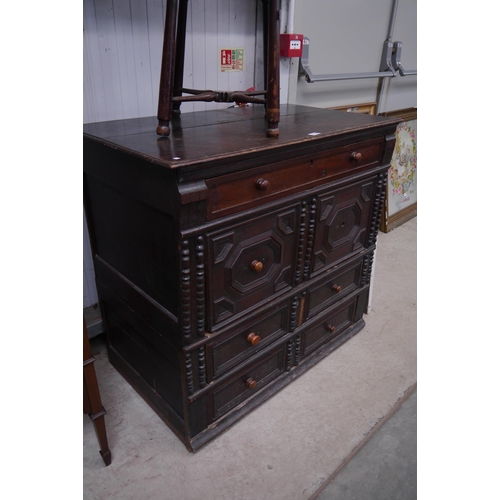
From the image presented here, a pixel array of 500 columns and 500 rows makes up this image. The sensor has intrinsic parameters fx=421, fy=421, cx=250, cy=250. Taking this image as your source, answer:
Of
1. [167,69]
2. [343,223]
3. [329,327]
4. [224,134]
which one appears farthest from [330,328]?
[167,69]

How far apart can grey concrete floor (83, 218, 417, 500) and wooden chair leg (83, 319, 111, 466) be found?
92 mm

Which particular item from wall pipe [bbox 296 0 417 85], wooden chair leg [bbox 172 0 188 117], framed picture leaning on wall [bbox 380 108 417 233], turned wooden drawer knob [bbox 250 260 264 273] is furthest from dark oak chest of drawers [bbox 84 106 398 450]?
framed picture leaning on wall [bbox 380 108 417 233]

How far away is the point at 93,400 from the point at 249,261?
735mm

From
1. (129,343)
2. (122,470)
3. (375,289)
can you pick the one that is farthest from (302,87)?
(122,470)

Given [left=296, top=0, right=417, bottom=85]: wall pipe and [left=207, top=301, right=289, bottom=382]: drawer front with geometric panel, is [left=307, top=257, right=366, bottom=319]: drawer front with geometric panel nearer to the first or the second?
[left=207, top=301, right=289, bottom=382]: drawer front with geometric panel

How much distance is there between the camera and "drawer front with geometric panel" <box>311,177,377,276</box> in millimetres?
1762

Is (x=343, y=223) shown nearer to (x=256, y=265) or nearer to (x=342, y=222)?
(x=342, y=222)

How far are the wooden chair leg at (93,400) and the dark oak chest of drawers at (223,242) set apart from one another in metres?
0.25

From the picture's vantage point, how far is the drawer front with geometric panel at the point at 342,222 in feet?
5.78

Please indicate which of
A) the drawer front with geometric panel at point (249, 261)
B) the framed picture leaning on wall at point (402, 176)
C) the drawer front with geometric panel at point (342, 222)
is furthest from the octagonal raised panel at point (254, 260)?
the framed picture leaning on wall at point (402, 176)

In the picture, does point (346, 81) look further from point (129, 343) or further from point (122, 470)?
point (122, 470)

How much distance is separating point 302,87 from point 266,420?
1893mm

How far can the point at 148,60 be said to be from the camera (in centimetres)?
180

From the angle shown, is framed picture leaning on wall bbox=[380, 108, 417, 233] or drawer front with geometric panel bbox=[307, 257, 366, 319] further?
framed picture leaning on wall bbox=[380, 108, 417, 233]
